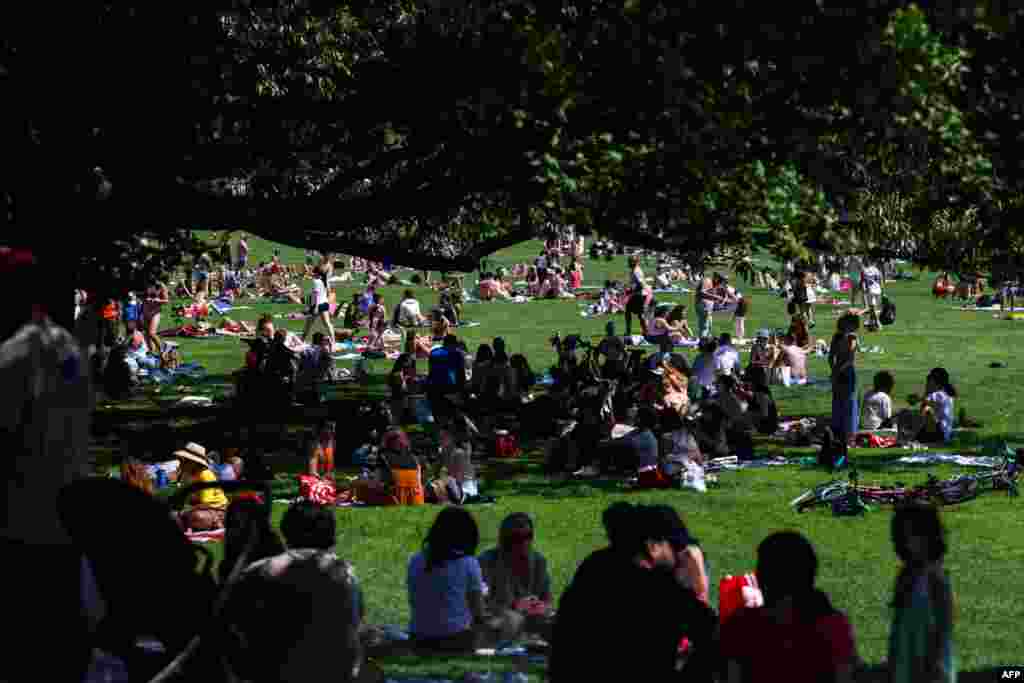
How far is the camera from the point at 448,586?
10594mm

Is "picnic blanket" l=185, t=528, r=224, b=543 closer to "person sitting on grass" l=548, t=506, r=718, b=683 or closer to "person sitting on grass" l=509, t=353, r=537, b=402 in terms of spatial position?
"person sitting on grass" l=548, t=506, r=718, b=683

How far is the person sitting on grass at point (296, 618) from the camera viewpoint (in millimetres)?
7477

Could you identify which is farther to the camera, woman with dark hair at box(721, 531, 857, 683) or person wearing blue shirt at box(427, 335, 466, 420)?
person wearing blue shirt at box(427, 335, 466, 420)

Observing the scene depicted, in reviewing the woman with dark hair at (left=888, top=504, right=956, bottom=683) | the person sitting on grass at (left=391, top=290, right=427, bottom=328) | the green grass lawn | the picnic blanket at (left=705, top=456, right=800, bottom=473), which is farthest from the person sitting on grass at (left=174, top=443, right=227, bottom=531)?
the person sitting on grass at (left=391, top=290, right=427, bottom=328)

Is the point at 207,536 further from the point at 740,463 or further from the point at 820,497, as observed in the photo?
the point at 740,463

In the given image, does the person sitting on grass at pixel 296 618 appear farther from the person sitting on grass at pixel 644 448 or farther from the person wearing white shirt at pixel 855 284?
the person wearing white shirt at pixel 855 284

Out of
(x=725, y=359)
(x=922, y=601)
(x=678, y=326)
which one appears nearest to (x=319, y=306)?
(x=678, y=326)

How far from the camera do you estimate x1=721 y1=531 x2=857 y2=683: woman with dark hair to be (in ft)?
21.5

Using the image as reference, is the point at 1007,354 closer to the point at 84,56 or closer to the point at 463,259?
the point at 463,259

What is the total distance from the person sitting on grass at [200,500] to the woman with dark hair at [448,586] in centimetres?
452

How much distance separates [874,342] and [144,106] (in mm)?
26336

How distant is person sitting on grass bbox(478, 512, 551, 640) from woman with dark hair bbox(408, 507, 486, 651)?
48cm

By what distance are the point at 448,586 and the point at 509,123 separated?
11.7 ft

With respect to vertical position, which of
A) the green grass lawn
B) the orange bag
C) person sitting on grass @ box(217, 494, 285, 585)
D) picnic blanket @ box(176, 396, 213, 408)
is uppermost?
picnic blanket @ box(176, 396, 213, 408)
